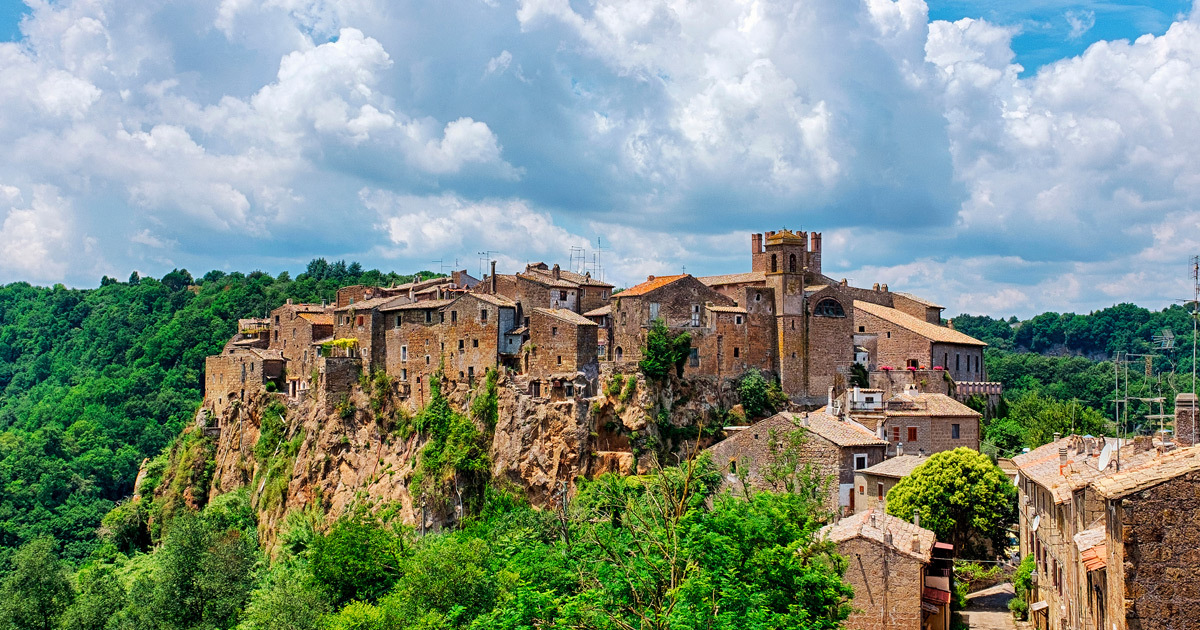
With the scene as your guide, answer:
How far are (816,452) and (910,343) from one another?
1809cm

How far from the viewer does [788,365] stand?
58938 mm

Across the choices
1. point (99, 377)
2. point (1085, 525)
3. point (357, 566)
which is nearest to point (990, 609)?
point (1085, 525)

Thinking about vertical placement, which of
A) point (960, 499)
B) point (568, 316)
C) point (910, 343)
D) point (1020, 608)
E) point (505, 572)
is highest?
point (568, 316)

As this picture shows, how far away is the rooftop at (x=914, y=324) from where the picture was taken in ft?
202

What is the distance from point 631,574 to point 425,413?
3684 centimetres

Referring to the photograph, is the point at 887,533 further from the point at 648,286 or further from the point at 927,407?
the point at 648,286

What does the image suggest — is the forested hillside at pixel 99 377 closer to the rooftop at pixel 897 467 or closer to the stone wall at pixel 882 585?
the rooftop at pixel 897 467

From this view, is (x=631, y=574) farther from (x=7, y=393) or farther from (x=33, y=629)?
(x=7, y=393)

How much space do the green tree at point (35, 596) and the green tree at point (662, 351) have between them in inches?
1191

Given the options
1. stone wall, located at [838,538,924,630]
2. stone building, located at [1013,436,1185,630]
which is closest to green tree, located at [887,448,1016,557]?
stone building, located at [1013,436,1185,630]

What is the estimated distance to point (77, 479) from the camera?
89375mm

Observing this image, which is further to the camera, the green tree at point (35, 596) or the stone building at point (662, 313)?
the stone building at point (662, 313)

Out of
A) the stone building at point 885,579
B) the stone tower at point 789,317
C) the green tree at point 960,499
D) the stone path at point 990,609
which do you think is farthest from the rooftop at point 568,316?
the stone building at point 885,579

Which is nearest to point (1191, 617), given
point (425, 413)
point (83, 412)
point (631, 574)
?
point (631, 574)
